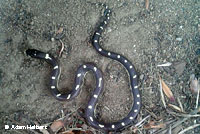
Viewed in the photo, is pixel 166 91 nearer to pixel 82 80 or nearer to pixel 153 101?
pixel 153 101

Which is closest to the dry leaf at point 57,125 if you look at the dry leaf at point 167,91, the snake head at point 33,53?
the snake head at point 33,53

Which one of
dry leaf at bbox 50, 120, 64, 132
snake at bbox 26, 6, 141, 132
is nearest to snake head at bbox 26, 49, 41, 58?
snake at bbox 26, 6, 141, 132

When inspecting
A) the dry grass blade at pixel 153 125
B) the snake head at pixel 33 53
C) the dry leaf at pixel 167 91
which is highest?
the snake head at pixel 33 53

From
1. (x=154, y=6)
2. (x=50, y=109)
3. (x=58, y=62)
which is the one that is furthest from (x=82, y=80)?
(x=154, y=6)

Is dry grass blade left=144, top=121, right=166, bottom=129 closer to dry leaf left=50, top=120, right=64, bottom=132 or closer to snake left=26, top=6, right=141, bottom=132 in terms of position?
snake left=26, top=6, right=141, bottom=132

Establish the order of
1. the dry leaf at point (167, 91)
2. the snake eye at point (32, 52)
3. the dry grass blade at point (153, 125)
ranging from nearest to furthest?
the dry grass blade at point (153, 125), the snake eye at point (32, 52), the dry leaf at point (167, 91)

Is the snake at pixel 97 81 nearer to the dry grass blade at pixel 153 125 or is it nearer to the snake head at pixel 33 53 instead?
the snake head at pixel 33 53

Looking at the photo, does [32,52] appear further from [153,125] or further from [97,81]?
[153,125]

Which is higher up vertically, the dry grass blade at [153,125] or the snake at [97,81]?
the snake at [97,81]
